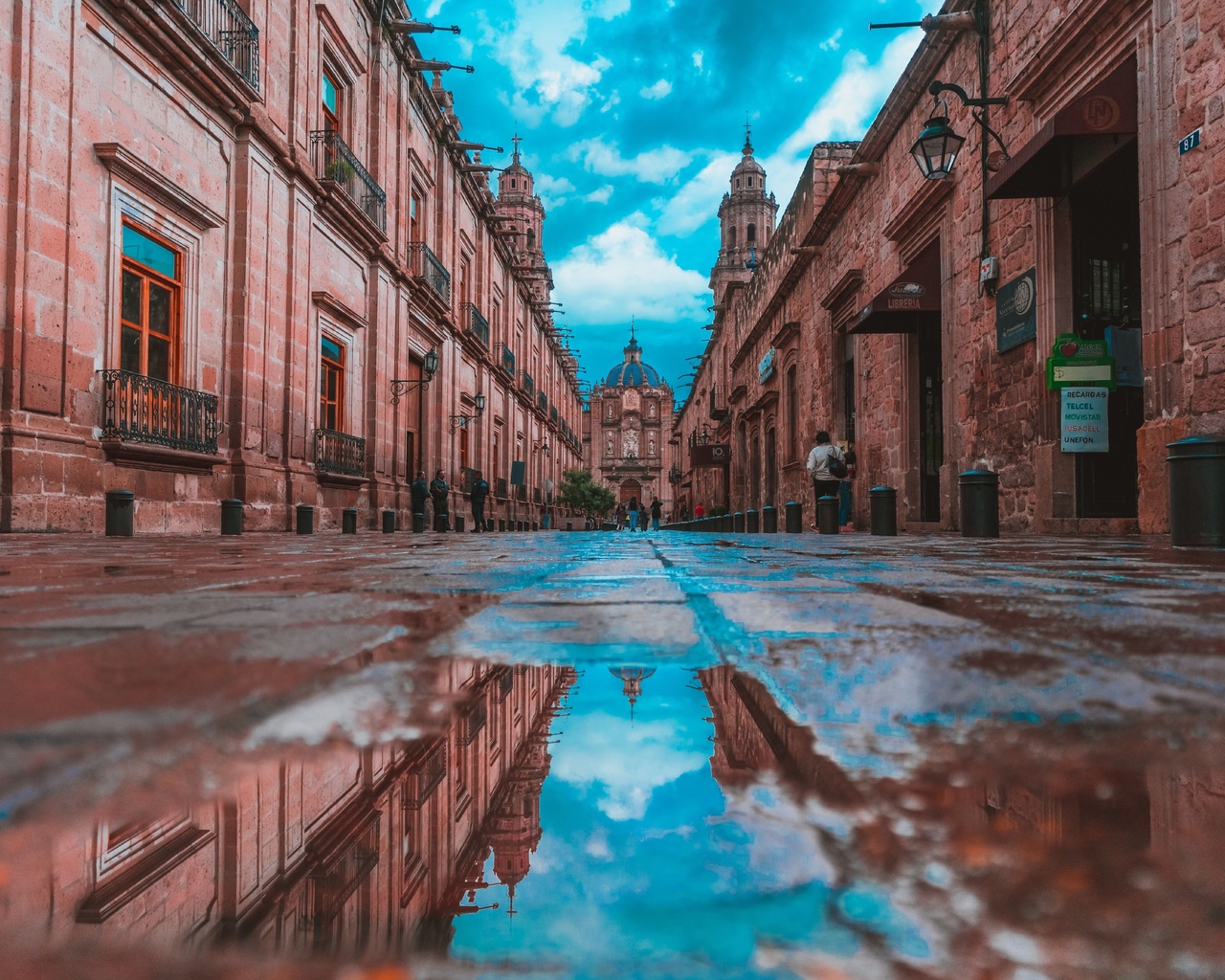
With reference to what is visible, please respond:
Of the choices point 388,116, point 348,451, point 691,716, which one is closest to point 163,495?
point 348,451

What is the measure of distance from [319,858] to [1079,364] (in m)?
7.78

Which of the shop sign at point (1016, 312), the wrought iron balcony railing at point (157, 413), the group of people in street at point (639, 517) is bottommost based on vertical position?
the group of people in street at point (639, 517)

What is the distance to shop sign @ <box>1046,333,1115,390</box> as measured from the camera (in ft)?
22.4

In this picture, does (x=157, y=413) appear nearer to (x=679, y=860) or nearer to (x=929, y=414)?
(x=679, y=860)

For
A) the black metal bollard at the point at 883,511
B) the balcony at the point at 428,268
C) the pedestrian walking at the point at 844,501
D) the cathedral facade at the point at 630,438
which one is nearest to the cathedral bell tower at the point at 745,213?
the cathedral facade at the point at 630,438

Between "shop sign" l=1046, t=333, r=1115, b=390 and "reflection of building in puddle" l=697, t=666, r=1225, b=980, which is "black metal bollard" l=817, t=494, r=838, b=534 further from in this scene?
"reflection of building in puddle" l=697, t=666, r=1225, b=980

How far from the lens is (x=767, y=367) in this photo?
20.4 metres

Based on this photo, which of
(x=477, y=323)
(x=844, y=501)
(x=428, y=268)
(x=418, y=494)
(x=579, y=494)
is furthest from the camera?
(x=579, y=494)

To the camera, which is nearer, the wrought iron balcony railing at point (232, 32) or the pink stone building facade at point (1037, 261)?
the pink stone building facade at point (1037, 261)

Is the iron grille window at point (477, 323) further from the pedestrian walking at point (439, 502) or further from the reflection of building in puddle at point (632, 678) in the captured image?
the reflection of building in puddle at point (632, 678)

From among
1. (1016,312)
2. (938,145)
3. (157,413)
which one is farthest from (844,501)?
(157,413)

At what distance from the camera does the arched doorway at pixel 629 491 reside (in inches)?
2803

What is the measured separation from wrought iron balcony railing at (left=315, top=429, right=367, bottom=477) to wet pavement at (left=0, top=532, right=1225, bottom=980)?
38.5 ft

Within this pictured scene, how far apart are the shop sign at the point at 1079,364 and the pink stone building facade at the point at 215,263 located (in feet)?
28.0
